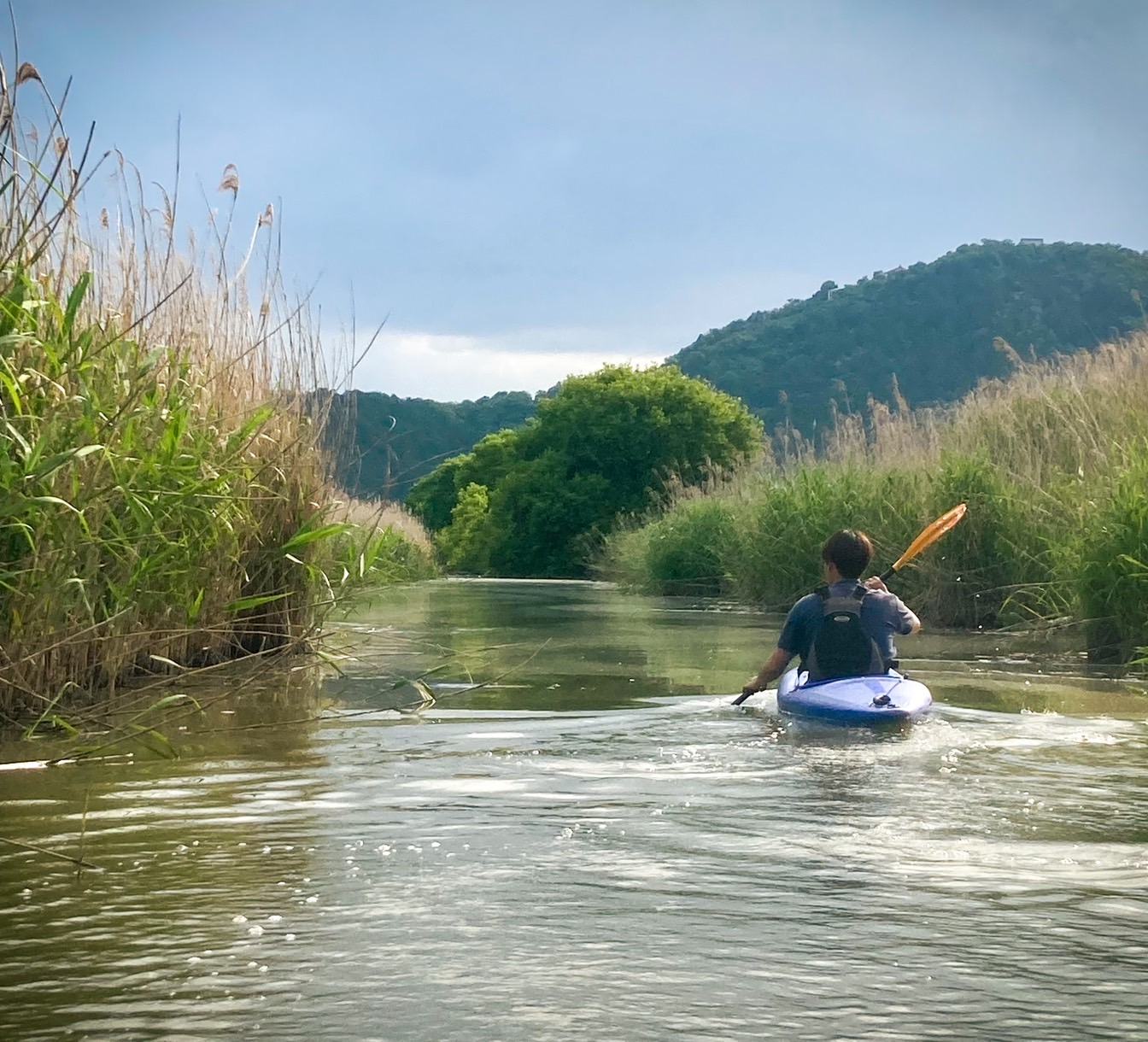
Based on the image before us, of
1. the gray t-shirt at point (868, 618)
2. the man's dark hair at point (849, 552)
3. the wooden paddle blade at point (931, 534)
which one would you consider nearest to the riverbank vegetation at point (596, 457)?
the wooden paddle blade at point (931, 534)

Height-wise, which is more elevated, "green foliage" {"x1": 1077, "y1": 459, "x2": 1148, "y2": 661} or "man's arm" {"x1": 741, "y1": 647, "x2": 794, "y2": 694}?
"green foliage" {"x1": 1077, "y1": 459, "x2": 1148, "y2": 661}

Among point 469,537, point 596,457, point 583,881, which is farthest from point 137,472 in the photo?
point 469,537

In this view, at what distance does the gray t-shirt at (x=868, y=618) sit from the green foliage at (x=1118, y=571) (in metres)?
2.95

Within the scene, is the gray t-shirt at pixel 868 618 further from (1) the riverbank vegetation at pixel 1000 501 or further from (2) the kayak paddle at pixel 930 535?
(1) the riverbank vegetation at pixel 1000 501

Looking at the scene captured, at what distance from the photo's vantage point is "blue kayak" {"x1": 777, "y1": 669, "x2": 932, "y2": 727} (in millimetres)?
7801

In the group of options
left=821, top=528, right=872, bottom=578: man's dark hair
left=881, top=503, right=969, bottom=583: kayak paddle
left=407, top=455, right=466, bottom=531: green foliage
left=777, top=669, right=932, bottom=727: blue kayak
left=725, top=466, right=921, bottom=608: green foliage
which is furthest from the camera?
left=407, top=455, right=466, bottom=531: green foliage

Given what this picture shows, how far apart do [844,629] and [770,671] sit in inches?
18.5

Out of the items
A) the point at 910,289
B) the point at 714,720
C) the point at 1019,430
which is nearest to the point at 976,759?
the point at 714,720

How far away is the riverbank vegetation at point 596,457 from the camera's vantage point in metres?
56.2

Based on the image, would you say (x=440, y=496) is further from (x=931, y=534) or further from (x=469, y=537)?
(x=931, y=534)

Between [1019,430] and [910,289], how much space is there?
91.8 metres

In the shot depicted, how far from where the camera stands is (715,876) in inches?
171

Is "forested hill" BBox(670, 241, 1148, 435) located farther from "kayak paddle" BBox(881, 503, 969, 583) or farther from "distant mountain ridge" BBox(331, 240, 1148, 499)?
"kayak paddle" BBox(881, 503, 969, 583)

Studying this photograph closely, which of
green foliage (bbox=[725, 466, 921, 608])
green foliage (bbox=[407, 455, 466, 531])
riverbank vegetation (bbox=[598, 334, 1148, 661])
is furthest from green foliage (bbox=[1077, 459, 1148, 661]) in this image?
green foliage (bbox=[407, 455, 466, 531])
